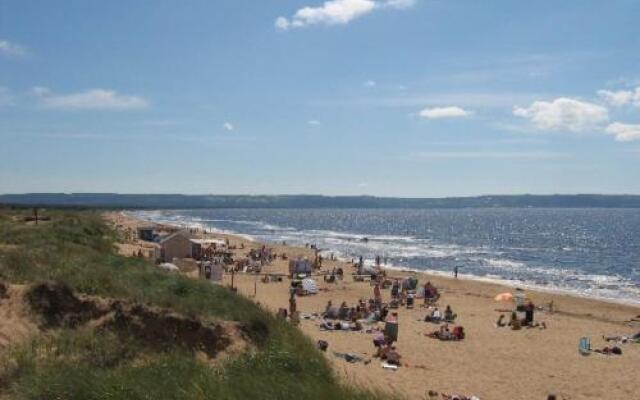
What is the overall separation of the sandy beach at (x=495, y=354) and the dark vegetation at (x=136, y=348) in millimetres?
1327

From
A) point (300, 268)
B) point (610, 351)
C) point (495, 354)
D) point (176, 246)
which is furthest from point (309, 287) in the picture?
point (610, 351)

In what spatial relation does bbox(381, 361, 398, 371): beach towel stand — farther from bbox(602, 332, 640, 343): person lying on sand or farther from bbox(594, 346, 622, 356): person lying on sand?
bbox(602, 332, 640, 343): person lying on sand

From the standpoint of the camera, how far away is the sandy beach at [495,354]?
538 inches

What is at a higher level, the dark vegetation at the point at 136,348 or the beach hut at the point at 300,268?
the dark vegetation at the point at 136,348

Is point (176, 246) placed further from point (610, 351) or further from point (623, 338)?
point (610, 351)

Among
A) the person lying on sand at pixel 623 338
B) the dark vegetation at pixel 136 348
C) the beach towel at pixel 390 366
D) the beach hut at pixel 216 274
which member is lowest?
the person lying on sand at pixel 623 338

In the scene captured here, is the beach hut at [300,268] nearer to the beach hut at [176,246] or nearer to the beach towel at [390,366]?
the beach hut at [176,246]

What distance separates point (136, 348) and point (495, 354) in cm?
1152

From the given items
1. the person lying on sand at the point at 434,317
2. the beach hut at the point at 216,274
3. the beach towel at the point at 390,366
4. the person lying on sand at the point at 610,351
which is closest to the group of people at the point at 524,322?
the person lying on sand at the point at 434,317

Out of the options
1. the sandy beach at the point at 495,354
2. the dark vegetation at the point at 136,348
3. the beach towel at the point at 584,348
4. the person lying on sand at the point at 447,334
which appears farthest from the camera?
the person lying on sand at the point at 447,334

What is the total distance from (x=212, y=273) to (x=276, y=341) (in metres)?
18.6

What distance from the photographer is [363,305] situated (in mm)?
24016

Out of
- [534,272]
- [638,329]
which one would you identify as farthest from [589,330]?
[534,272]

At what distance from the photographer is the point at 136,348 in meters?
8.84
